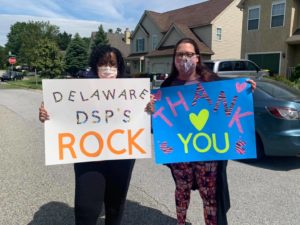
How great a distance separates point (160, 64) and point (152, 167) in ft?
84.3

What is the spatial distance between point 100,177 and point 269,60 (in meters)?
21.0

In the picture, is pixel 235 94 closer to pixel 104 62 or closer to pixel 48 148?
pixel 104 62

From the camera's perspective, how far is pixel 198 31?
28.1 m

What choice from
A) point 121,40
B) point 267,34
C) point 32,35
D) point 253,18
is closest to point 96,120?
point 267,34

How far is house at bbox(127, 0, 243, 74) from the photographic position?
2694 centimetres

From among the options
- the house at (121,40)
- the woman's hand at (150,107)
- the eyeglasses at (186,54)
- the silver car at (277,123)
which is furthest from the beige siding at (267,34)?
the house at (121,40)

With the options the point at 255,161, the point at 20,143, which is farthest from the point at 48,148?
the point at 20,143

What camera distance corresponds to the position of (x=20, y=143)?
6.96 metres

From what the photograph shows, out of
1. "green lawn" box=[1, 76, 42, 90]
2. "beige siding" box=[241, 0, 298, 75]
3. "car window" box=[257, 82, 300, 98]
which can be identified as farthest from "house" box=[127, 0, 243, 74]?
"car window" box=[257, 82, 300, 98]

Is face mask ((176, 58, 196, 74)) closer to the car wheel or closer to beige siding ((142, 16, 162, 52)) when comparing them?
the car wheel

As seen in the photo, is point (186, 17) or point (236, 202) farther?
point (186, 17)

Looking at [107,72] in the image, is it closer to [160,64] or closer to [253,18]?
[253,18]

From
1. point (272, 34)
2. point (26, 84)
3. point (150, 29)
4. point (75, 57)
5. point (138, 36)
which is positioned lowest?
point (26, 84)

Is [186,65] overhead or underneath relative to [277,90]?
overhead
